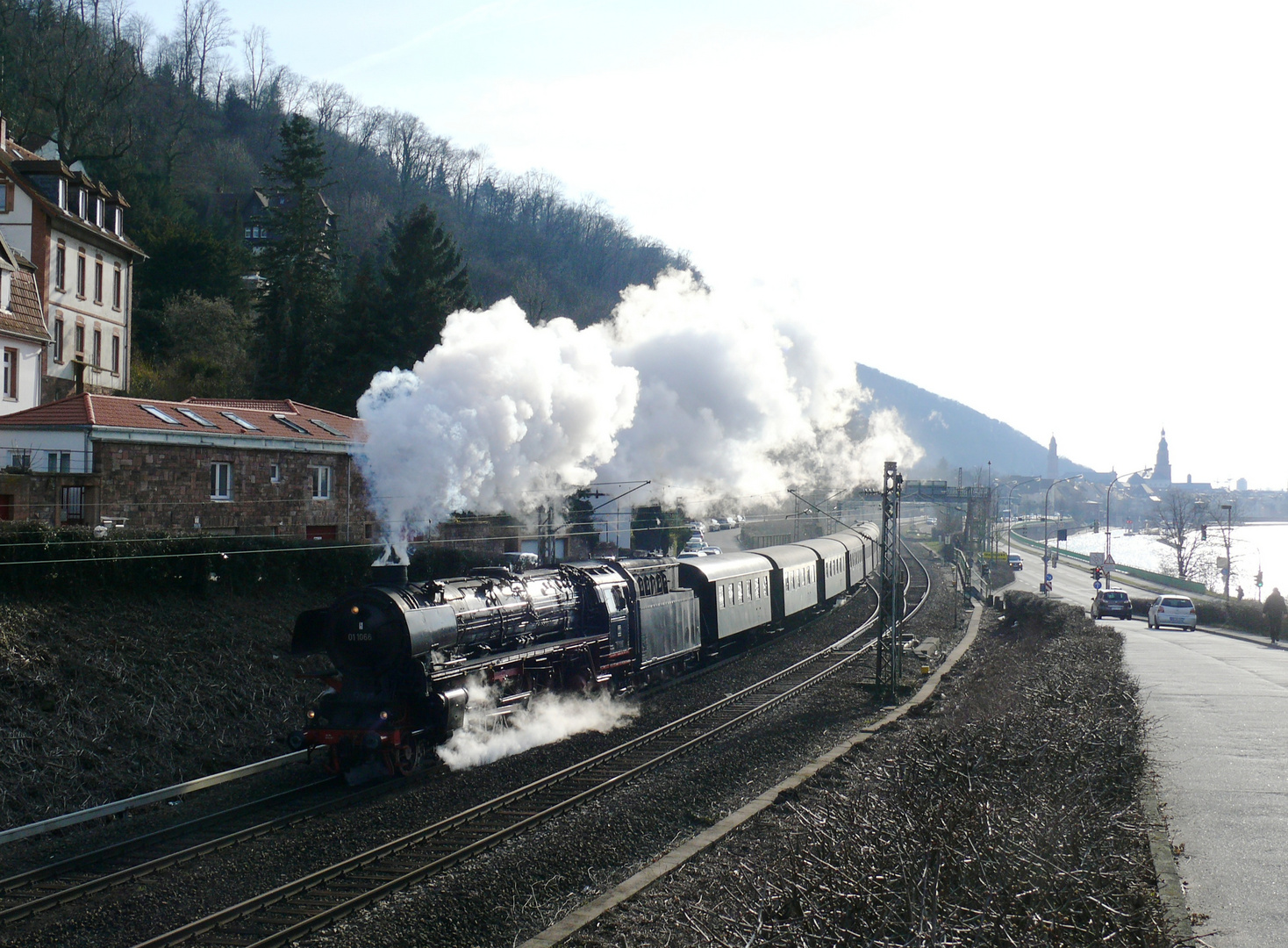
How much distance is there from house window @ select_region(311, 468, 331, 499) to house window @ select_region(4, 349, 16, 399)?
87mm

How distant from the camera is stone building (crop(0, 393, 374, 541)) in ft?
73.8

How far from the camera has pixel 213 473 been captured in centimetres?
→ 2477

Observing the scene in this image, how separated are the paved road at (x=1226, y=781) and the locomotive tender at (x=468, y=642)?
9517 millimetres

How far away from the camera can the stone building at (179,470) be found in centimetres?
2248

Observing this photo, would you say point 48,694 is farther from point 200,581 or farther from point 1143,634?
point 1143,634

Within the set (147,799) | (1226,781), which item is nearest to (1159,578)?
(1226,781)

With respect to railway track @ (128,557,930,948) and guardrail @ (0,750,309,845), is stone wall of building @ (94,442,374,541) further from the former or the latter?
railway track @ (128,557,930,948)

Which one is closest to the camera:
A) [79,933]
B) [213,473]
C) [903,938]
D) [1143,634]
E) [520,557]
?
[903,938]

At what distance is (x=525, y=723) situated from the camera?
55.7 feet

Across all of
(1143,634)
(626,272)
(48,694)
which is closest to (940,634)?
(1143,634)

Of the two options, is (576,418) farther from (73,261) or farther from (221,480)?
(73,261)

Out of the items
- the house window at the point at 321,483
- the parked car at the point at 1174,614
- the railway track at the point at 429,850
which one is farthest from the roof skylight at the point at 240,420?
the parked car at the point at 1174,614

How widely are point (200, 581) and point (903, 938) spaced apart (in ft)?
60.3

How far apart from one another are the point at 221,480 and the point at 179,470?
4.12 ft
